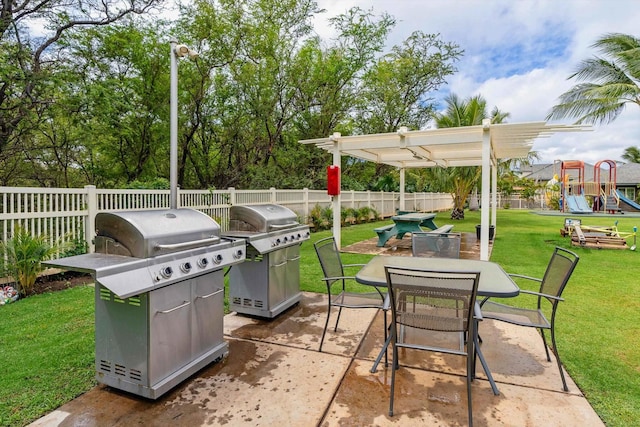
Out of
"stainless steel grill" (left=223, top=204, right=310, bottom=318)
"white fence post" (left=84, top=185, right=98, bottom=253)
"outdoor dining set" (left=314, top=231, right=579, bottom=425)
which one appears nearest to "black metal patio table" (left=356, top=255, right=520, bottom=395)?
"outdoor dining set" (left=314, top=231, right=579, bottom=425)

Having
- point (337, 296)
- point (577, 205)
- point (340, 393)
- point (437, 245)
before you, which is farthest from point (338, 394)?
point (577, 205)

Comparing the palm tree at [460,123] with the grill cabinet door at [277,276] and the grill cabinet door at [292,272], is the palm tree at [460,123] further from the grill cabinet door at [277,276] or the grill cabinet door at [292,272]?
the grill cabinet door at [277,276]

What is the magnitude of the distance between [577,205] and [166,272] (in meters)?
23.5

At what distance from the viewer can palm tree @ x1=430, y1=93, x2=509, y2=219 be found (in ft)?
48.2

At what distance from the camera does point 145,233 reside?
2.17m

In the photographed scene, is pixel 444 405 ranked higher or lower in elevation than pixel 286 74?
lower

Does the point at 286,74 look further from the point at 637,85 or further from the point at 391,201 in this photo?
the point at 637,85

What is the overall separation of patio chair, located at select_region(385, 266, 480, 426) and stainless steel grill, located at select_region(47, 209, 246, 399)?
1399 mm

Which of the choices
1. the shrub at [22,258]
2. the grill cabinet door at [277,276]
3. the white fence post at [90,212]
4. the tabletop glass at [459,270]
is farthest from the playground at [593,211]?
the shrub at [22,258]

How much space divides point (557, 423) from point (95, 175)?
1586cm

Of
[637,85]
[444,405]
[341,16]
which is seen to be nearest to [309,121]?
[341,16]

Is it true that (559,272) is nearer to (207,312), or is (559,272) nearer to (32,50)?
(207,312)

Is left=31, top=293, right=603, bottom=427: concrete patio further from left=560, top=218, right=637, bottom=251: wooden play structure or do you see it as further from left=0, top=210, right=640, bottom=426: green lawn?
left=560, top=218, right=637, bottom=251: wooden play structure

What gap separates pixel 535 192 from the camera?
29.8 m
